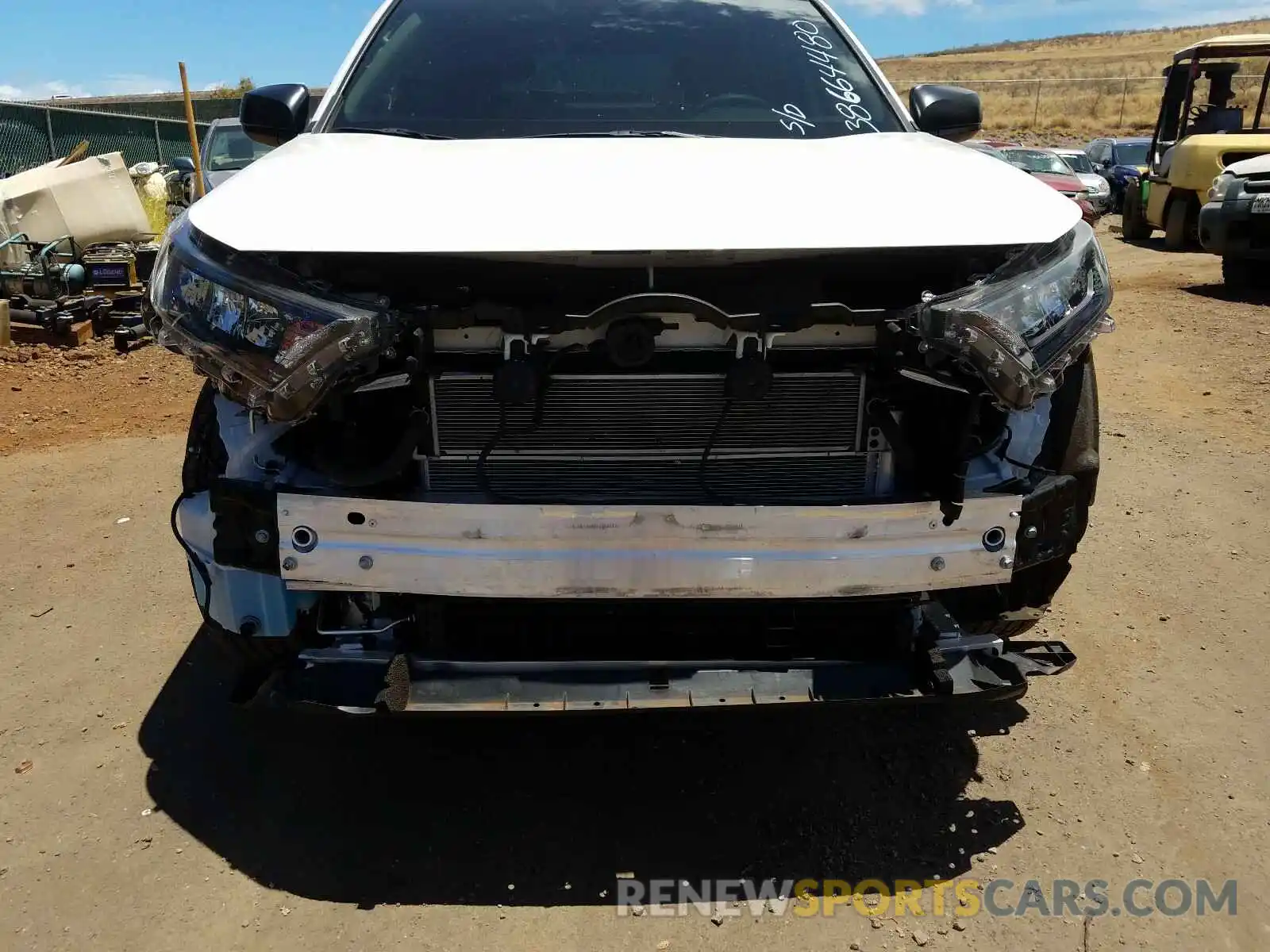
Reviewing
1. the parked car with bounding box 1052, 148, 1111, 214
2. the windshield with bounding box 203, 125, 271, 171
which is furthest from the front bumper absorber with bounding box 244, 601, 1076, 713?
the parked car with bounding box 1052, 148, 1111, 214

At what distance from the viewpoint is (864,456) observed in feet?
7.43

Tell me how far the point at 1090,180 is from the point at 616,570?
17.4m

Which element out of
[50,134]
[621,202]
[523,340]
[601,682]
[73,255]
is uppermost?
[621,202]

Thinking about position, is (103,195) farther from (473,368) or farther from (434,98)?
(473,368)

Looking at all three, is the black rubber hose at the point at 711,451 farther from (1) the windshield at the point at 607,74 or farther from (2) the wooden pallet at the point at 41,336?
(2) the wooden pallet at the point at 41,336

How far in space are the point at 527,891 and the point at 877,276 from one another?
1.58 meters

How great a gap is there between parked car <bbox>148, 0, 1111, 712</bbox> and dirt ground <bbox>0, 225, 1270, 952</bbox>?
350mm

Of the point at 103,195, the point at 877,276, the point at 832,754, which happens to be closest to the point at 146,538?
the point at 832,754

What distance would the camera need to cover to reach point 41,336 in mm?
7535

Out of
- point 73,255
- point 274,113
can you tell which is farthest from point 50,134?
point 274,113

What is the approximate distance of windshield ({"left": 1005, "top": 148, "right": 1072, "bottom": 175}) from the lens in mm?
15898

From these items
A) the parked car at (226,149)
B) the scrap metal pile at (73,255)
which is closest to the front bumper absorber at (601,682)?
the scrap metal pile at (73,255)

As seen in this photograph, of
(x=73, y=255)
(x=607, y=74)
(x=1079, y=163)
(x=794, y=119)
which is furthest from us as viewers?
(x=1079, y=163)

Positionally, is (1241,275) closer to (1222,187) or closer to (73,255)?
(1222,187)
